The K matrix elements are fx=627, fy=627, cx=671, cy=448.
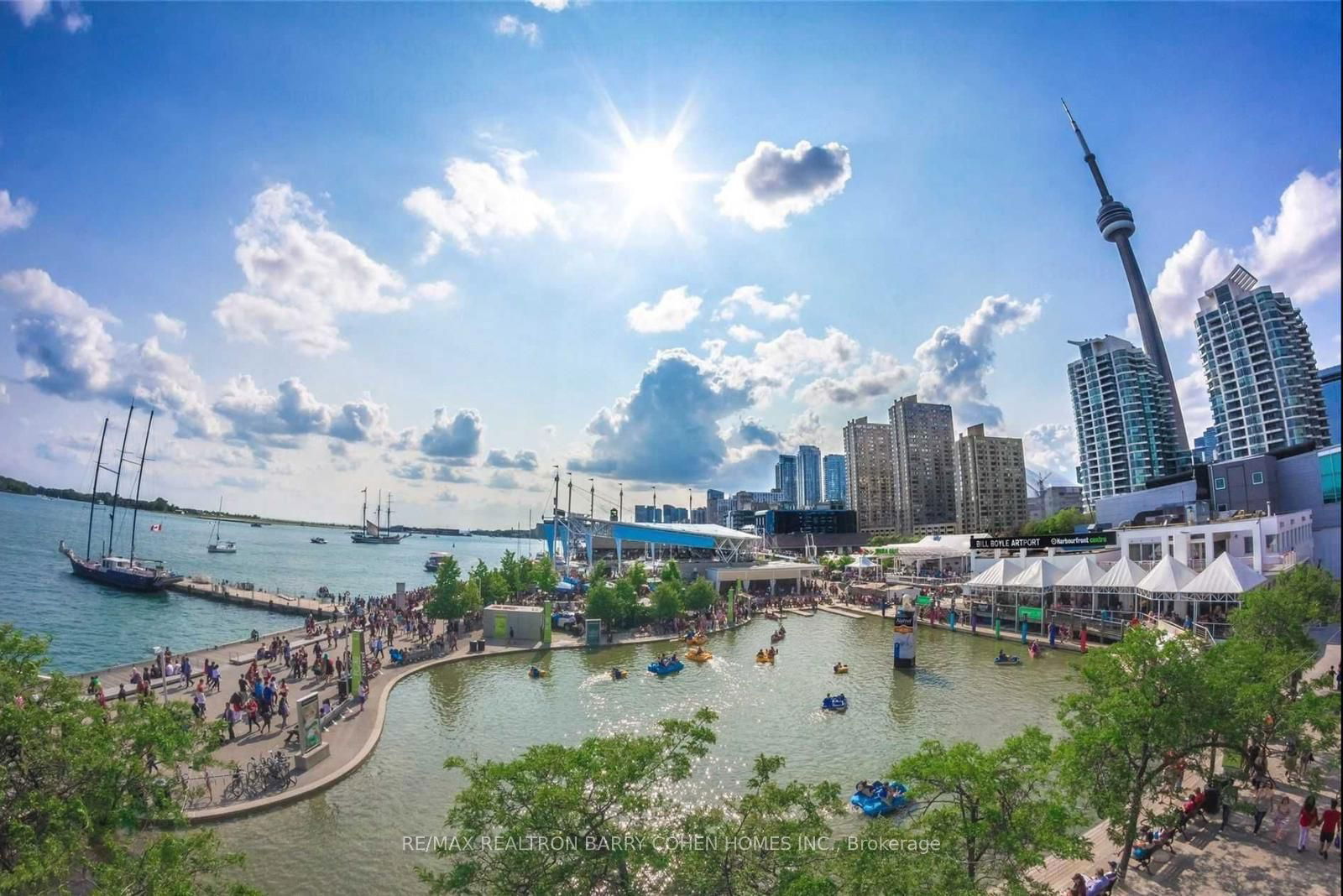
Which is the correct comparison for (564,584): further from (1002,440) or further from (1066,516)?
(1002,440)

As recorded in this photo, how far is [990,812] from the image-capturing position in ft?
36.3

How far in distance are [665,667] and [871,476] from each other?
538 feet

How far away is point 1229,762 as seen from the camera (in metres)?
Result: 16.9

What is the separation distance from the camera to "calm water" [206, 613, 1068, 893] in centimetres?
1772

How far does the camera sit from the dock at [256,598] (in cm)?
6066

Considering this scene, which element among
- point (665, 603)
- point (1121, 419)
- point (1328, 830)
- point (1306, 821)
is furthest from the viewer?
point (1121, 419)

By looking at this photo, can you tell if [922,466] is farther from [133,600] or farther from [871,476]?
[133,600]

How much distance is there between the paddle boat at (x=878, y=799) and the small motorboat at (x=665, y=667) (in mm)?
17042

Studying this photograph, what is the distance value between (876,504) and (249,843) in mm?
185488

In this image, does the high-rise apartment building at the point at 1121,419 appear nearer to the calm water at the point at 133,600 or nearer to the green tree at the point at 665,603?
the green tree at the point at 665,603

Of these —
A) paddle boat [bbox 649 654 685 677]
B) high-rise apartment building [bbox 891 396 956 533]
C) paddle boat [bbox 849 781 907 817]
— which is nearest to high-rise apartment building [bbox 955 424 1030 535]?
high-rise apartment building [bbox 891 396 956 533]

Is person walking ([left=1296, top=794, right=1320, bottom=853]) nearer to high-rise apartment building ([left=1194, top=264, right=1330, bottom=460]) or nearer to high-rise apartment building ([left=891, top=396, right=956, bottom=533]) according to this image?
high-rise apartment building ([left=1194, top=264, right=1330, bottom=460])

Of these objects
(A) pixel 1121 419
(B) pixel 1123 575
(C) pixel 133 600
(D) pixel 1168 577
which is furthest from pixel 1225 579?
(A) pixel 1121 419

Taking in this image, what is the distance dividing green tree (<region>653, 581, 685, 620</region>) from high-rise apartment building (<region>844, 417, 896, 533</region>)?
146 metres
